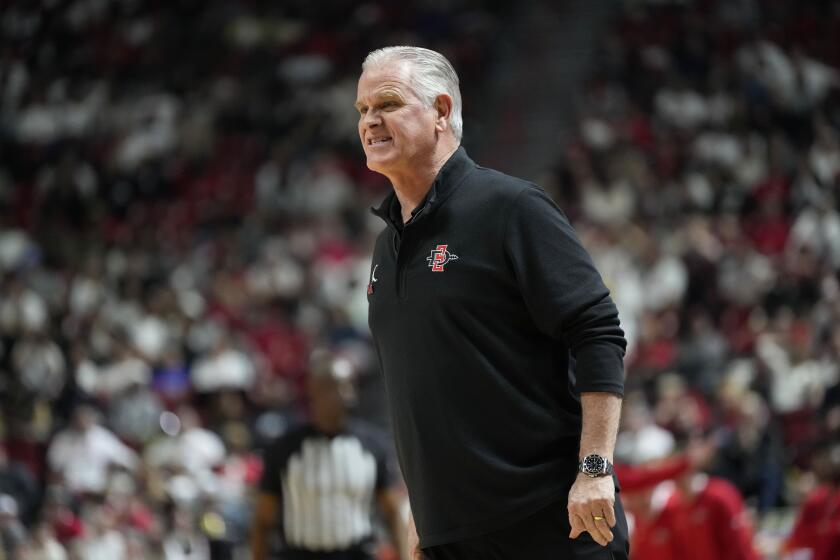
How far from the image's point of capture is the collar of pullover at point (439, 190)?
3.49m

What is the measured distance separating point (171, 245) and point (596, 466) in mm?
15828

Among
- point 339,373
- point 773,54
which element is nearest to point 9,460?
point 339,373

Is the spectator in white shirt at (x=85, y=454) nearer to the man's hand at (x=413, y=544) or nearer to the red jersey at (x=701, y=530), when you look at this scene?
the red jersey at (x=701, y=530)

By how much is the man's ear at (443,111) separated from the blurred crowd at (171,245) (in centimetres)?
814

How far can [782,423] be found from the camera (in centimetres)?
1158

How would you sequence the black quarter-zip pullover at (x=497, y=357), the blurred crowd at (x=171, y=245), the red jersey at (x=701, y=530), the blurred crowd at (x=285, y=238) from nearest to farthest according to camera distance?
the black quarter-zip pullover at (x=497, y=357)
the red jersey at (x=701, y=530)
the blurred crowd at (x=285, y=238)
the blurred crowd at (x=171, y=245)

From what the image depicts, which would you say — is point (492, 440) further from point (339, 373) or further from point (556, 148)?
point (556, 148)

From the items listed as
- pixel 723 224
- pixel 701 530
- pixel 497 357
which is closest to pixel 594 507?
pixel 497 357

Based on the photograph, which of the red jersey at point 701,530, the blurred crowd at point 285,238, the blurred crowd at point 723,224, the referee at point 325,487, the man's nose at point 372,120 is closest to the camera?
the man's nose at point 372,120

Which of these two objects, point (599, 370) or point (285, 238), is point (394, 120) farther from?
point (285, 238)

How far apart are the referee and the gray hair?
353 cm

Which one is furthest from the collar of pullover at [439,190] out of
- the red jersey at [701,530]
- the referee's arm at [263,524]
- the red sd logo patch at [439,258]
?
the red jersey at [701,530]

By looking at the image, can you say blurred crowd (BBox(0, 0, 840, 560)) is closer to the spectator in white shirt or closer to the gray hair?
the spectator in white shirt

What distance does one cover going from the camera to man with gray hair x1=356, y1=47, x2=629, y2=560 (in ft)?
10.4
